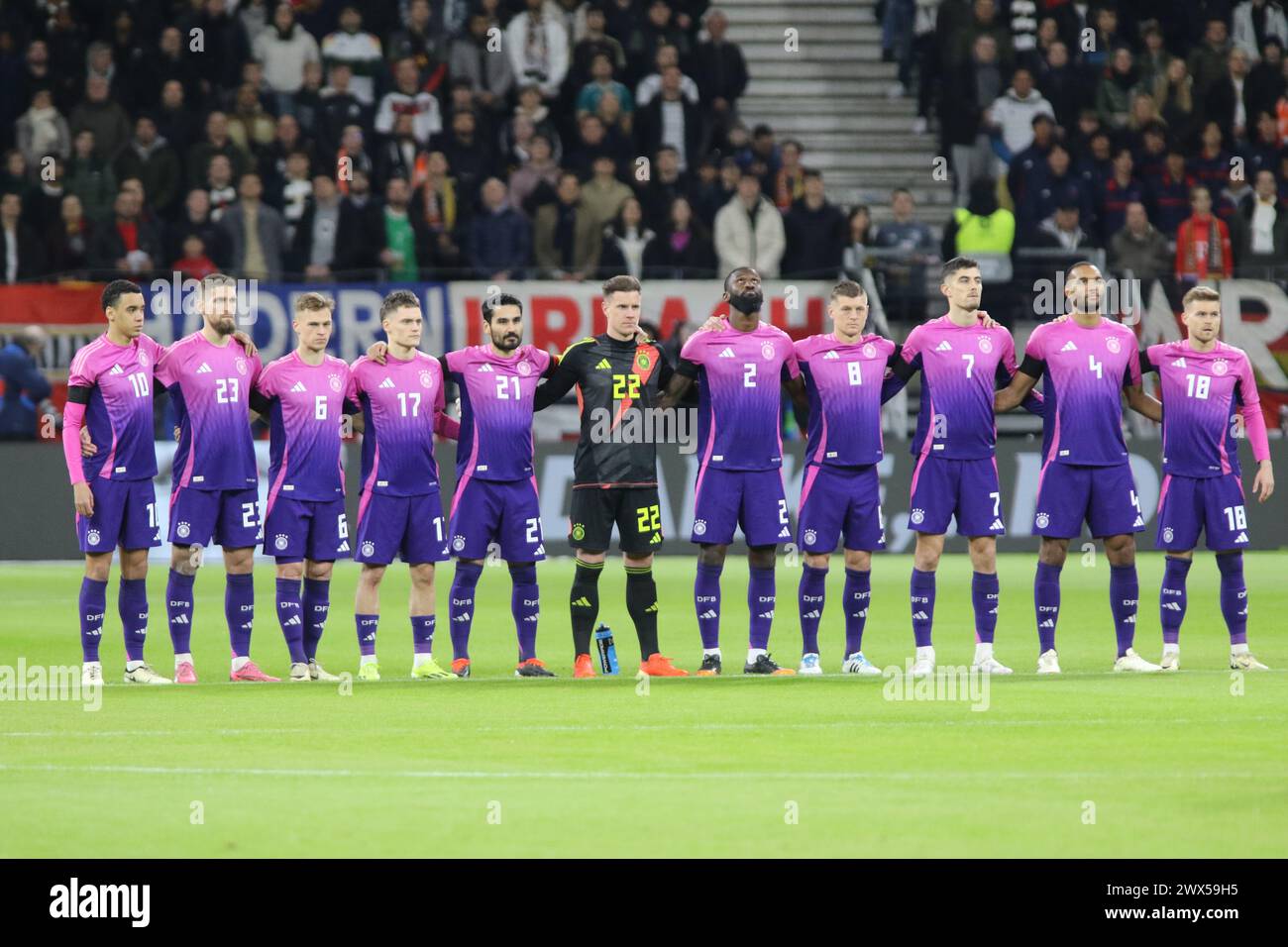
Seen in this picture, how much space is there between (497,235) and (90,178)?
4685 millimetres

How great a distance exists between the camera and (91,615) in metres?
13.1

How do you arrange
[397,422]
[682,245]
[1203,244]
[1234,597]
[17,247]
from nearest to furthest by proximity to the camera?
[397,422] → [1234,597] → [17,247] → [682,245] → [1203,244]

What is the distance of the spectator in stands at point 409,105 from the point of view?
2631cm

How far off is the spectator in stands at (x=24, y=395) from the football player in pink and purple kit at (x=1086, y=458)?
12.6m

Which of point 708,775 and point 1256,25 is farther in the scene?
point 1256,25

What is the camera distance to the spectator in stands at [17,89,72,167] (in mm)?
25531

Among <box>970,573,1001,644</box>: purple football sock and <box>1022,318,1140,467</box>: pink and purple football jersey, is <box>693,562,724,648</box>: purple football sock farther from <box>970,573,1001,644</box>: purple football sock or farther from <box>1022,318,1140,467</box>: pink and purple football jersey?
<box>1022,318,1140,467</box>: pink and purple football jersey

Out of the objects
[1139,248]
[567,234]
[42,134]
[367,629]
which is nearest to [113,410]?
[367,629]

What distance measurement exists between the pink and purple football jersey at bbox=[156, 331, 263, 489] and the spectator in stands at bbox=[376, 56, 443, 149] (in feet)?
43.5

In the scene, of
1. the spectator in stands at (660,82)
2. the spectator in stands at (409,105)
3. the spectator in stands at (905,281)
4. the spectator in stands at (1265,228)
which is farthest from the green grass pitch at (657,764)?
the spectator in stands at (660,82)

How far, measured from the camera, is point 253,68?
2594 cm

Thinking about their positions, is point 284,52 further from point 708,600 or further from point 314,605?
point 708,600

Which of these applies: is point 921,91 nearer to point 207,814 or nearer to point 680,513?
point 680,513

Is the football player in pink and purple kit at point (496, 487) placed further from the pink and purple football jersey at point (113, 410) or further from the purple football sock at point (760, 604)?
the pink and purple football jersey at point (113, 410)
